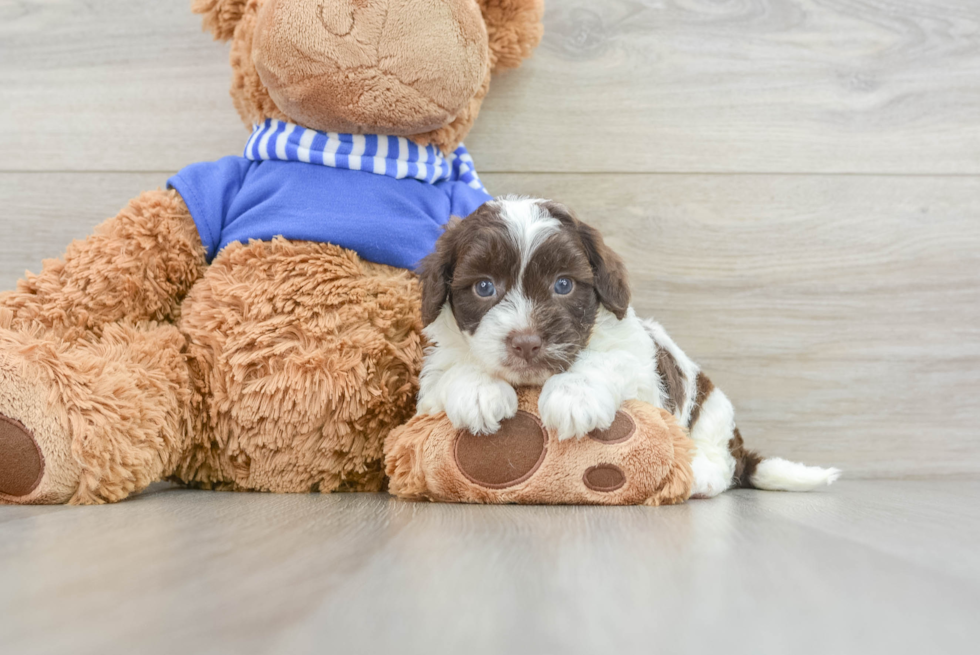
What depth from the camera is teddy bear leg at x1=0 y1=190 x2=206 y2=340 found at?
4.64 feet

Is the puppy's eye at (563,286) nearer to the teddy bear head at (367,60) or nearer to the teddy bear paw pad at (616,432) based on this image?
the teddy bear paw pad at (616,432)

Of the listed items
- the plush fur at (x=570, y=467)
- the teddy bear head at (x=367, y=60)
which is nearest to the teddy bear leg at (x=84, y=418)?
the plush fur at (x=570, y=467)

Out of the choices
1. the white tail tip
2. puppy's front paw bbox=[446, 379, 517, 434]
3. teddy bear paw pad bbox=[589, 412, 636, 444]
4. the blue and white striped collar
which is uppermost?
the blue and white striped collar

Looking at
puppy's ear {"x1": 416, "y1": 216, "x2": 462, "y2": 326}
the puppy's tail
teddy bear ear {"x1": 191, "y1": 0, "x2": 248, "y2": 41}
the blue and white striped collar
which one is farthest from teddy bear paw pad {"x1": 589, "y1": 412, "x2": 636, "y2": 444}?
teddy bear ear {"x1": 191, "y1": 0, "x2": 248, "y2": 41}

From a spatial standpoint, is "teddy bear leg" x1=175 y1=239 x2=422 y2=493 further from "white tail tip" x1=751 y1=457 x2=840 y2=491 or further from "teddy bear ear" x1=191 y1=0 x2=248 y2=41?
"white tail tip" x1=751 y1=457 x2=840 y2=491

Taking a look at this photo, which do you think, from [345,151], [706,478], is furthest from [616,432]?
→ [345,151]

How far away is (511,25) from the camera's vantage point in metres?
1.70

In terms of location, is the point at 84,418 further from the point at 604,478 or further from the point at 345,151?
the point at 604,478

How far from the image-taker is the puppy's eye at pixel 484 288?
4.25ft

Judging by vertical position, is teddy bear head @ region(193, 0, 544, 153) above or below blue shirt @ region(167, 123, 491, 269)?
above

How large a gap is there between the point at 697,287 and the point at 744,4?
757 mm

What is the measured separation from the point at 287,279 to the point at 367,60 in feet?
1.49

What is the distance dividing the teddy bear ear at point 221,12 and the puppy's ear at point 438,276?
0.77m

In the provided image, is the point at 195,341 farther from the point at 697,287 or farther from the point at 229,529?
the point at 697,287
